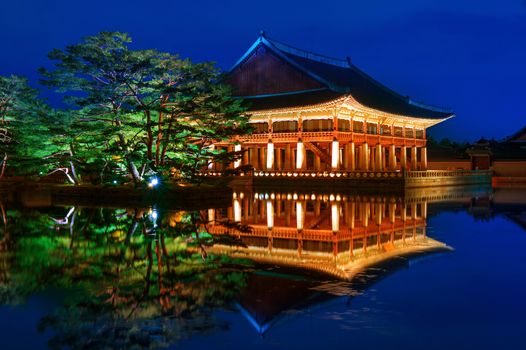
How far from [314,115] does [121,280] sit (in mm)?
33940

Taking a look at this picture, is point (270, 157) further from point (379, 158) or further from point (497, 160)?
point (497, 160)

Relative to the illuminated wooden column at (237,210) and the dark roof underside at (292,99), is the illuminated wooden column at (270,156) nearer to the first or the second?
the dark roof underside at (292,99)

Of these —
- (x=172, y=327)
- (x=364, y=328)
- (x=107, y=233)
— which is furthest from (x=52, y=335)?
(x=107, y=233)

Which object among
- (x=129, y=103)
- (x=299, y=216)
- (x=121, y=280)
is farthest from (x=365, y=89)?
(x=121, y=280)

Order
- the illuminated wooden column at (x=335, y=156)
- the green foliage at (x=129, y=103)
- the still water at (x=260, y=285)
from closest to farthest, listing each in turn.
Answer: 1. the still water at (x=260, y=285)
2. the green foliage at (x=129, y=103)
3. the illuminated wooden column at (x=335, y=156)

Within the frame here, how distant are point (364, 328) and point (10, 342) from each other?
4.26 m

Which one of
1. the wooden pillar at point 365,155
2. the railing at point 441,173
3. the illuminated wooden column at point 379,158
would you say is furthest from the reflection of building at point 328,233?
the illuminated wooden column at point 379,158

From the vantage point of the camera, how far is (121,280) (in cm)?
915

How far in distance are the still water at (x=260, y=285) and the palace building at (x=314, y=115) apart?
77.2ft

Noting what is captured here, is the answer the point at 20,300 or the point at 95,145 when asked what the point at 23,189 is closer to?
the point at 95,145

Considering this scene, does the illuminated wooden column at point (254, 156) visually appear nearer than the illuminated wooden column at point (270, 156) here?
No

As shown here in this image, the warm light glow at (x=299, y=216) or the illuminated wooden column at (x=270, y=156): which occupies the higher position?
the illuminated wooden column at (x=270, y=156)

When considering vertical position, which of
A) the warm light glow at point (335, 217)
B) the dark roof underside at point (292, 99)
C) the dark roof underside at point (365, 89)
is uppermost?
the dark roof underside at point (365, 89)

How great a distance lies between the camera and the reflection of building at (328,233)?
11.5 metres
